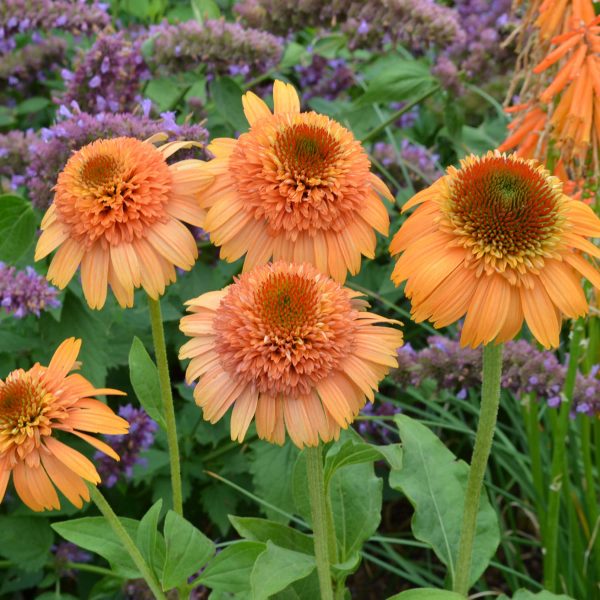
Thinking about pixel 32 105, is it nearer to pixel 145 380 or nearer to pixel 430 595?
pixel 145 380

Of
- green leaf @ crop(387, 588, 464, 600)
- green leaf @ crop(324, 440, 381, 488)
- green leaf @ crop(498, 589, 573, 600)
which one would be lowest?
green leaf @ crop(387, 588, 464, 600)

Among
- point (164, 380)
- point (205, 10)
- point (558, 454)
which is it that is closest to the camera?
point (164, 380)

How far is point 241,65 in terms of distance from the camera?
215 centimetres

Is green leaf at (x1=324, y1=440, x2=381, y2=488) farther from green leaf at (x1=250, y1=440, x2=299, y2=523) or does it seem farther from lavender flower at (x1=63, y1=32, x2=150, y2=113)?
lavender flower at (x1=63, y1=32, x2=150, y2=113)

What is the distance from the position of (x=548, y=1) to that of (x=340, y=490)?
3.03 feet

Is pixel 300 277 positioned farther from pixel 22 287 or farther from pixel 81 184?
pixel 22 287

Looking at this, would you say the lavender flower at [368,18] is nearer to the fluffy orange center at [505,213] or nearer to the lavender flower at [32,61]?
the lavender flower at [32,61]

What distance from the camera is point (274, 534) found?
1311mm

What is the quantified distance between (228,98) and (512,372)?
0.96 metres

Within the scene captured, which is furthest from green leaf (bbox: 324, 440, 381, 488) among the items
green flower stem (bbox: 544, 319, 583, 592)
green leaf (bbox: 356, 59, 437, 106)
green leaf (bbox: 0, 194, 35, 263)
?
green leaf (bbox: 356, 59, 437, 106)

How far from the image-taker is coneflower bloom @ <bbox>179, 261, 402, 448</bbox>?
0.97m

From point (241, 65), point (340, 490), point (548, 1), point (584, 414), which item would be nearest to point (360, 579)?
point (584, 414)

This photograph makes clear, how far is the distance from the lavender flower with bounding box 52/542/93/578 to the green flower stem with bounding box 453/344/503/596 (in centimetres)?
103

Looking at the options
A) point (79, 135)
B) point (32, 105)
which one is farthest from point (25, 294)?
point (32, 105)
